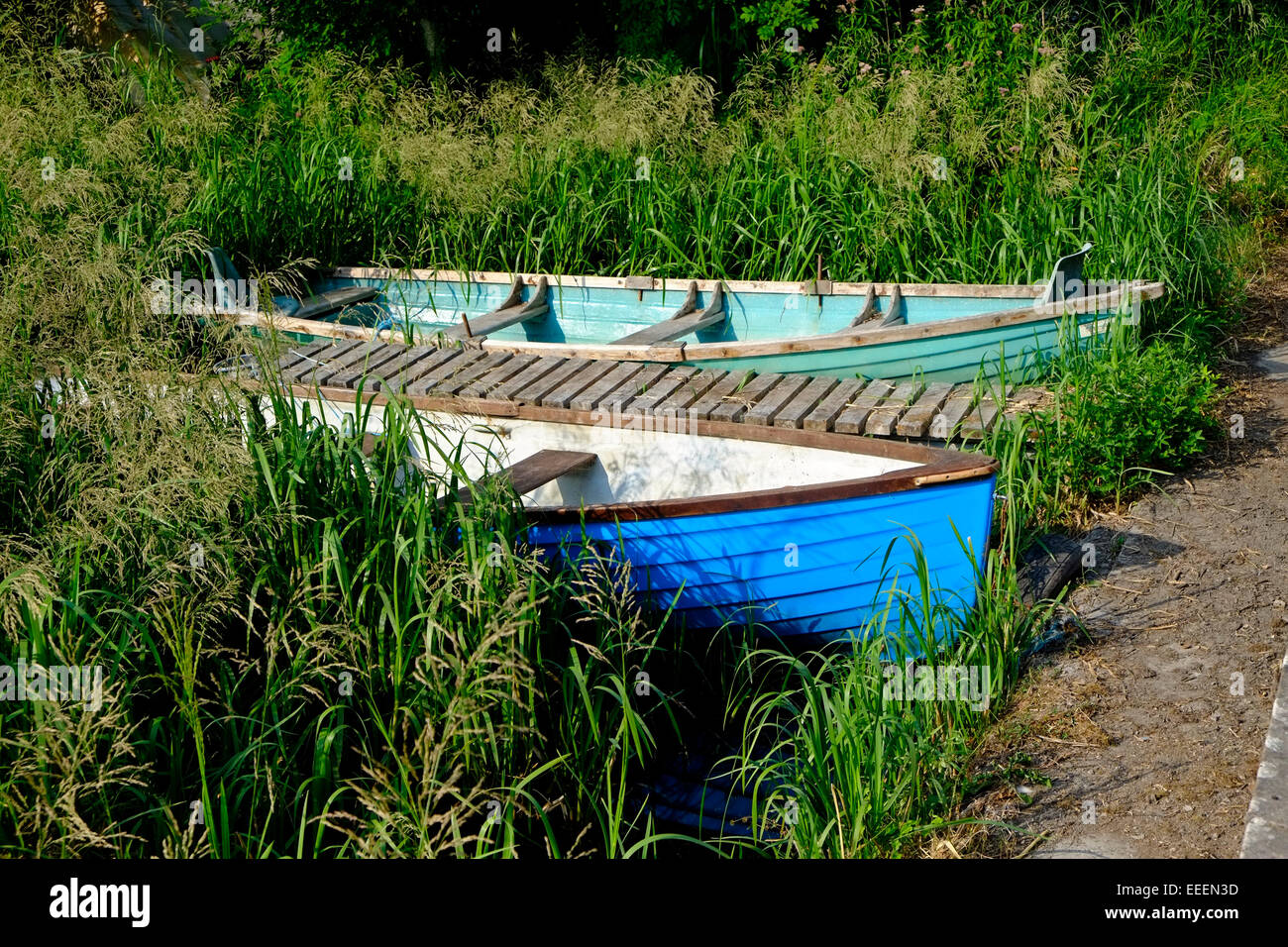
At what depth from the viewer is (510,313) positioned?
22.1 feet

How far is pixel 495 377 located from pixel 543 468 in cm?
83

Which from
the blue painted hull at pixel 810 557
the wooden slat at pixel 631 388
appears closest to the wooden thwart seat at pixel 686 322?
the wooden slat at pixel 631 388

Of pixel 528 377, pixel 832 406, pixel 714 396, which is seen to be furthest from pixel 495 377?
pixel 832 406

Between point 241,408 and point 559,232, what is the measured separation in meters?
3.65

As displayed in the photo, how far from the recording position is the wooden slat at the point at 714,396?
4.86 metres

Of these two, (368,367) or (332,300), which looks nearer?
(368,367)

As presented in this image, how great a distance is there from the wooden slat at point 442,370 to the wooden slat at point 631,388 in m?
0.82

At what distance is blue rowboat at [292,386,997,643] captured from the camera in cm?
393

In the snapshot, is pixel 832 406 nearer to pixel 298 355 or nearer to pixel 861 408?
pixel 861 408

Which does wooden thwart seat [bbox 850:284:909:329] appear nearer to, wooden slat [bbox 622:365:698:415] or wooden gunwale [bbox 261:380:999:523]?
wooden slat [bbox 622:365:698:415]

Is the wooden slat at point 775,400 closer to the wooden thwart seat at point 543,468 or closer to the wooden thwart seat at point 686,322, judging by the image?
the wooden thwart seat at point 543,468

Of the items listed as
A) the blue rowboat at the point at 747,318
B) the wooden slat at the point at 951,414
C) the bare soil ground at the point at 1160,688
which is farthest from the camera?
the blue rowboat at the point at 747,318

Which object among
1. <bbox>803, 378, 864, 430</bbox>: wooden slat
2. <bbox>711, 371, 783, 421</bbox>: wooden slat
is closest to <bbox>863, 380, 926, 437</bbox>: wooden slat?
<bbox>803, 378, 864, 430</bbox>: wooden slat

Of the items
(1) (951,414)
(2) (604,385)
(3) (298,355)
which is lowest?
(1) (951,414)
